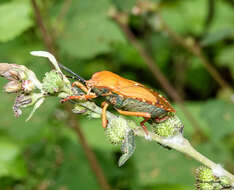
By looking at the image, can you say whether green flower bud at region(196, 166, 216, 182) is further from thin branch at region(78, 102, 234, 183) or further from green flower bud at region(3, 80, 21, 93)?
green flower bud at region(3, 80, 21, 93)

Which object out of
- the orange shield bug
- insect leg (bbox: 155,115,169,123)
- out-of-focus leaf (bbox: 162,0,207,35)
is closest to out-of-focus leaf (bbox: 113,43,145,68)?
out-of-focus leaf (bbox: 162,0,207,35)

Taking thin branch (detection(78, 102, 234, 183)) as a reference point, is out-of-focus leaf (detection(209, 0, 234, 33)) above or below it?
below

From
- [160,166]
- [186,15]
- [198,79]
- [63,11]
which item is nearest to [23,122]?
[63,11]

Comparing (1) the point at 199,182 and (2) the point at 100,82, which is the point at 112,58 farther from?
(1) the point at 199,182

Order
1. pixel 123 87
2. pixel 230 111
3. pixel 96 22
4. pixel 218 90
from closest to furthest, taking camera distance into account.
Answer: pixel 123 87
pixel 230 111
pixel 96 22
pixel 218 90

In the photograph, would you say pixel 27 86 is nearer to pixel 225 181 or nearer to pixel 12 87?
pixel 12 87

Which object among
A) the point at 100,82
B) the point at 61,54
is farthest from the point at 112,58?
the point at 100,82
